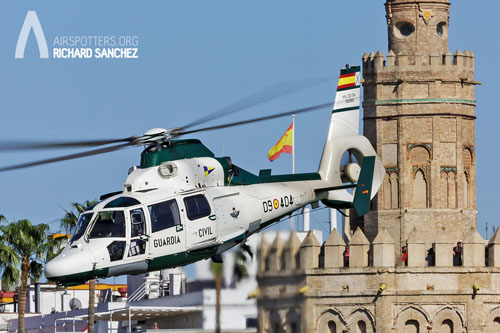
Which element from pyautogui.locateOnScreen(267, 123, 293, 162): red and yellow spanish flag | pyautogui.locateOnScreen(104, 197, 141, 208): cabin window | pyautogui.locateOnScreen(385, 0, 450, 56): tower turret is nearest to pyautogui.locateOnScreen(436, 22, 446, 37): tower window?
pyautogui.locateOnScreen(385, 0, 450, 56): tower turret

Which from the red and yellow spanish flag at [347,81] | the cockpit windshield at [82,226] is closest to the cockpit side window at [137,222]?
the cockpit windshield at [82,226]

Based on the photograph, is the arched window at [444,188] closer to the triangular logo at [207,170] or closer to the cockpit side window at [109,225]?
the triangular logo at [207,170]

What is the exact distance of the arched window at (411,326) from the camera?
11050cm

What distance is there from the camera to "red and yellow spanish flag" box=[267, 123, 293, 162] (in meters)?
109

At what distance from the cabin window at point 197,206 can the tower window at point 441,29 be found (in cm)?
6272

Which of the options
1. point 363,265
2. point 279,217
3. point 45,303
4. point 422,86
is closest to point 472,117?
point 422,86

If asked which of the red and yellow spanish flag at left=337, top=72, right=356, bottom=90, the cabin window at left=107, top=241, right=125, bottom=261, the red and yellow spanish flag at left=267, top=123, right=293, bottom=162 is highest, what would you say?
the red and yellow spanish flag at left=267, top=123, right=293, bottom=162

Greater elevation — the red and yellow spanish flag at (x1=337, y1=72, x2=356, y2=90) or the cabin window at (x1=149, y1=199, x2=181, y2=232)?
the red and yellow spanish flag at (x1=337, y1=72, x2=356, y2=90)

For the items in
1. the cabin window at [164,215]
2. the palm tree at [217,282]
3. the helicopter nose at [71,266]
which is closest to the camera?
the helicopter nose at [71,266]

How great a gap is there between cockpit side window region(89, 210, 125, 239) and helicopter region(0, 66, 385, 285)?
1.2 inches

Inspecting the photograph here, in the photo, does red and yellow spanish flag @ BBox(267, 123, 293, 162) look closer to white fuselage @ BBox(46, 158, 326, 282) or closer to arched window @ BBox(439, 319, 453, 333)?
arched window @ BBox(439, 319, 453, 333)

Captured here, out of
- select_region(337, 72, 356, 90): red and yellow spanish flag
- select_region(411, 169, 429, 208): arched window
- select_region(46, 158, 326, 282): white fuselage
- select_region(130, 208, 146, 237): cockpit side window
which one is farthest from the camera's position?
select_region(411, 169, 429, 208): arched window

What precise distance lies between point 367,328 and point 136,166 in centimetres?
6143

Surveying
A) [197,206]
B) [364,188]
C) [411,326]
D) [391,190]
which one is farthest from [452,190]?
[197,206]
